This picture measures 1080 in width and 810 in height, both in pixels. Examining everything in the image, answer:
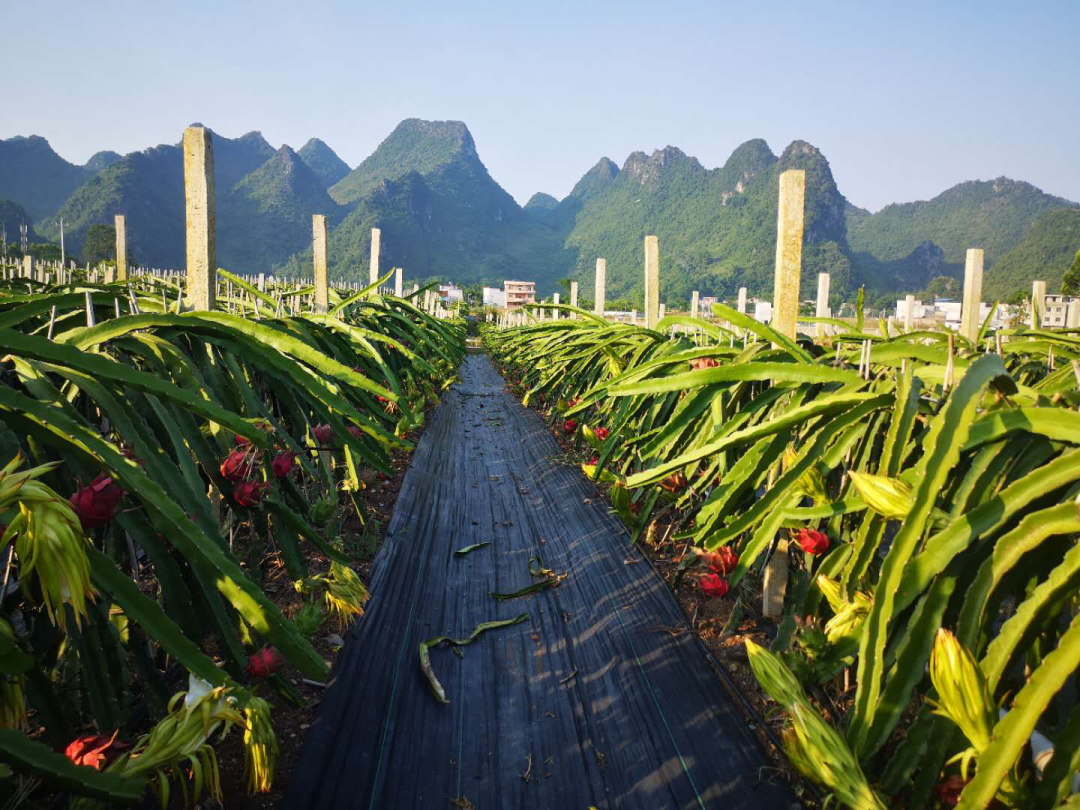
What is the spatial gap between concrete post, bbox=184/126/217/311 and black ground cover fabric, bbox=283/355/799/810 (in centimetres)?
115

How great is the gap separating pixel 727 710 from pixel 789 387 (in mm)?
852

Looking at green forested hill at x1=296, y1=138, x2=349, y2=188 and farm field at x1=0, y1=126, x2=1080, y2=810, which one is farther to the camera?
green forested hill at x1=296, y1=138, x2=349, y2=188

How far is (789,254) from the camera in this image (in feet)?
6.26

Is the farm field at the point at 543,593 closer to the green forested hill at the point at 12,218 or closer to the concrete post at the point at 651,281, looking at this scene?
the concrete post at the point at 651,281

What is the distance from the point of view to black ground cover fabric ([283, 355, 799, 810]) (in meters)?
1.34

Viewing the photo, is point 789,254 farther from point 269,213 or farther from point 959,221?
point 959,221

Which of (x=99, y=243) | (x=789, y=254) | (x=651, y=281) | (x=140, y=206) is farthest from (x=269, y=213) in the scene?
(x=789, y=254)

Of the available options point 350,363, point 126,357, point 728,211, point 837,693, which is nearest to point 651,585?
point 837,693

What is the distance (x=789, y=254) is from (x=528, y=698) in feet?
4.93

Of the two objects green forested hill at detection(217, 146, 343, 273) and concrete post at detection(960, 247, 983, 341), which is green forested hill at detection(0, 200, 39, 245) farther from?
concrete post at detection(960, 247, 983, 341)

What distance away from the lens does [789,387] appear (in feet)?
4.55

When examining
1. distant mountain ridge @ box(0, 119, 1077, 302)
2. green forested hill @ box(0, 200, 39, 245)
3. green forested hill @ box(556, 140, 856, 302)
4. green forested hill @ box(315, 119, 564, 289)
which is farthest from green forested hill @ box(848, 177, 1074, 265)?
green forested hill @ box(0, 200, 39, 245)

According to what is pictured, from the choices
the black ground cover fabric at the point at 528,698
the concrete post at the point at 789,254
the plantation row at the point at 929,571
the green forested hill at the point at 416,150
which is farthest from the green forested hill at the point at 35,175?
the plantation row at the point at 929,571

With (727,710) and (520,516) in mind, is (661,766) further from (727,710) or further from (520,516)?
(520,516)
